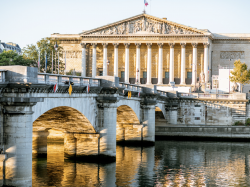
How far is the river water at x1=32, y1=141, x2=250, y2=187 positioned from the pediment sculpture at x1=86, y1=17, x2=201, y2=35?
6008cm

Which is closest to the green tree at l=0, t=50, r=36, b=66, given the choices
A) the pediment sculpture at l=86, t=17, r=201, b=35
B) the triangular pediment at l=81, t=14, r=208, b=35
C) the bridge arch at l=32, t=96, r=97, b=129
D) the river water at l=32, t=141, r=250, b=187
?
the triangular pediment at l=81, t=14, r=208, b=35

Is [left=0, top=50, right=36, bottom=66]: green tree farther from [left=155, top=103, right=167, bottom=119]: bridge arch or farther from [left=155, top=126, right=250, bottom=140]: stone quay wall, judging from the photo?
[left=155, top=126, right=250, bottom=140]: stone quay wall

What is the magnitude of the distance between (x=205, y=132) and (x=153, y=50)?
53.8m

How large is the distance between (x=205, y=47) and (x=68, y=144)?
74.7 meters

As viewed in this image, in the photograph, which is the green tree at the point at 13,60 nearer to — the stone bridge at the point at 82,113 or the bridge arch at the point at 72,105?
the stone bridge at the point at 82,113

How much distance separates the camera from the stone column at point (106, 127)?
4078 cm

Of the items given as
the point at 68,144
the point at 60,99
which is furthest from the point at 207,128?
the point at 60,99

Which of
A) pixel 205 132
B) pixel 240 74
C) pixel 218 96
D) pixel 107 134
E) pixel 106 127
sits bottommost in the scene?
pixel 205 132

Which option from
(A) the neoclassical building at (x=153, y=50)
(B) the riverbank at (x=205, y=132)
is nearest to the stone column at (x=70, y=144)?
(B) the riverbank at (x=205, y=132)

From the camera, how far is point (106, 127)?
41.1m

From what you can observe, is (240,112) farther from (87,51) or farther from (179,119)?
(87,51)

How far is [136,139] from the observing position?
57.6m

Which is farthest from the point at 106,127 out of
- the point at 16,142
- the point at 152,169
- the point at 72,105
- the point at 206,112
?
the point at 206,112

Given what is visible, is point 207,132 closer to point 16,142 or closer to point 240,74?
point 240,74
